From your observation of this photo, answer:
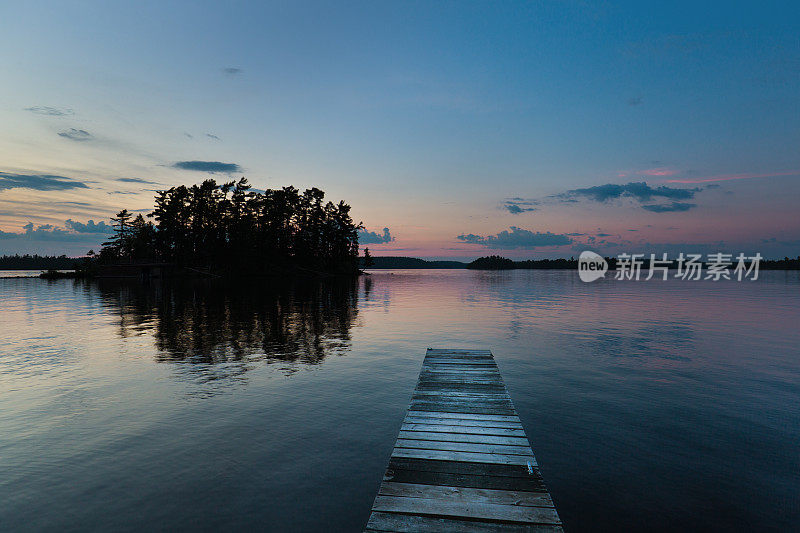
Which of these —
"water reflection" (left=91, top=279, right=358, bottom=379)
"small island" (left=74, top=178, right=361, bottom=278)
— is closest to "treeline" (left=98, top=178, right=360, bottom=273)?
"small island" (left=74, top=178, right=361, bottom=278)

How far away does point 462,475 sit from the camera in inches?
299

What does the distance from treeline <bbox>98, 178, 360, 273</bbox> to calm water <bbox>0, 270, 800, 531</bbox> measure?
90591mm

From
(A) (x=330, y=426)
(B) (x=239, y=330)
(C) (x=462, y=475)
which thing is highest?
(C) (x=462, y=475)

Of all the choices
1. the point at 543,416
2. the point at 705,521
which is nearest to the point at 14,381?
the point at 543,416

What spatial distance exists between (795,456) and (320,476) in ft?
39.7

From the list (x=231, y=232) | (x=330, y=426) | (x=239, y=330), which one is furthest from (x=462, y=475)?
(x=231, y=232)

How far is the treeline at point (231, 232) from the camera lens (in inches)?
4466

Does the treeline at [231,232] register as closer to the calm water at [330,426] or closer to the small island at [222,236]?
the small island at [222,236]

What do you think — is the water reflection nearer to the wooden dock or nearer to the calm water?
the calm water

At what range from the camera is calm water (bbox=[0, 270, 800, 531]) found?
8.19 meters

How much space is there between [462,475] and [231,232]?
117 metres

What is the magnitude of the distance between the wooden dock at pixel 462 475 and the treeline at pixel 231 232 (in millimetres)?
112576

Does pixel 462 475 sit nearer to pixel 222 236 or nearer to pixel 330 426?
pixel 330 426

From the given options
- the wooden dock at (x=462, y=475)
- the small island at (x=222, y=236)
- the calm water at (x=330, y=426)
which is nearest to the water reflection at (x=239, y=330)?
the calm water at (x=330, y=426)
